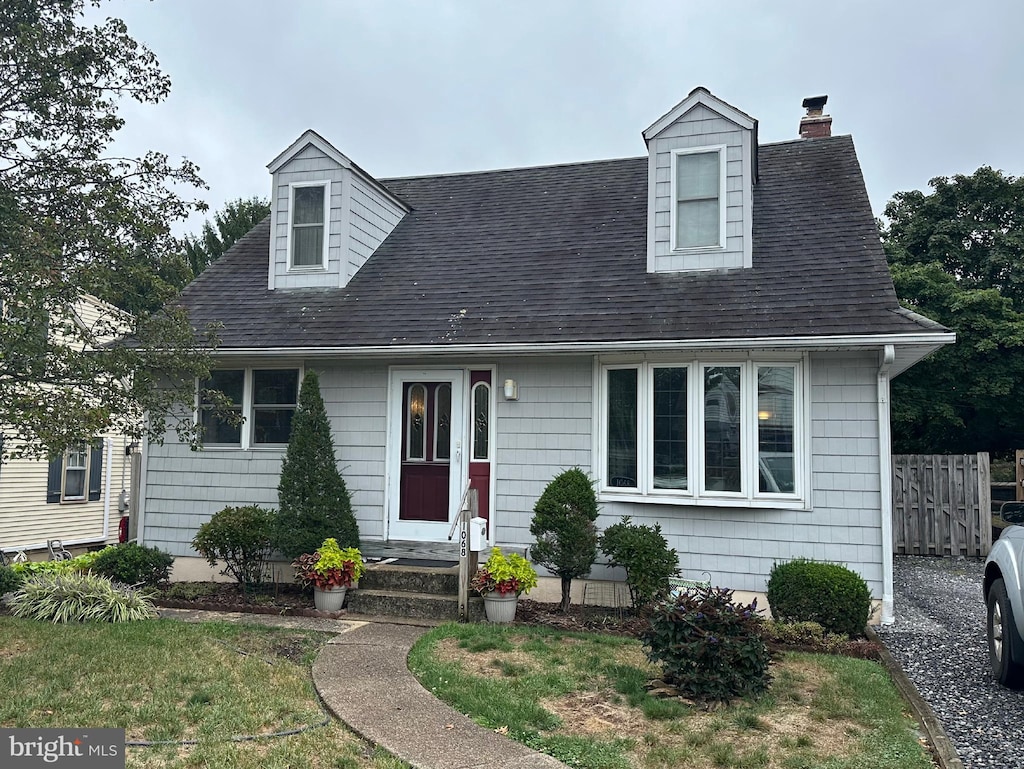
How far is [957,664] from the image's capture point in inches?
247

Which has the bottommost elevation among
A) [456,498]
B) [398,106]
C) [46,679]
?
[46,679]

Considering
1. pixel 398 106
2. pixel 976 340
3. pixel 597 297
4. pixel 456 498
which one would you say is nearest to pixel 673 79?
pixel 398 106

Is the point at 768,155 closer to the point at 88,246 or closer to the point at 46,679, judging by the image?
the point at 88,246

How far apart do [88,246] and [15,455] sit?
2.15m

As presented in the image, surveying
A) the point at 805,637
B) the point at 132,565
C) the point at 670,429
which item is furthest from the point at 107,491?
the point at 805,637

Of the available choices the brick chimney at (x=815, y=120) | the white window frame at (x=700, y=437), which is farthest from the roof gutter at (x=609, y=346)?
A: the brick chimney at (x=815, y=120)

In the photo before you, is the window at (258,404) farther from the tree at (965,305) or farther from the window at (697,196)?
the tree at (965,305)

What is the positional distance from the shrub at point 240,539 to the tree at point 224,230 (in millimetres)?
19242

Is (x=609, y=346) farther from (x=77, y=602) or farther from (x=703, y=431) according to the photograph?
(x=77, y=602)

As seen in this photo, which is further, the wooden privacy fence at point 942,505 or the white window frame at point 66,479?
the white window frame at point 66,479

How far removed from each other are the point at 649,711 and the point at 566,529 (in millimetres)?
2841

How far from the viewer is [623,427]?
8.50 meters

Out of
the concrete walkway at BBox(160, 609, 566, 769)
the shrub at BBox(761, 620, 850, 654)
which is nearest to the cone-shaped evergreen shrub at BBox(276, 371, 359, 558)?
the concrete walkway at BBox(160, 609, 566, 769)

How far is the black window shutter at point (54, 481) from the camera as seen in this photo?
57.1 feet
